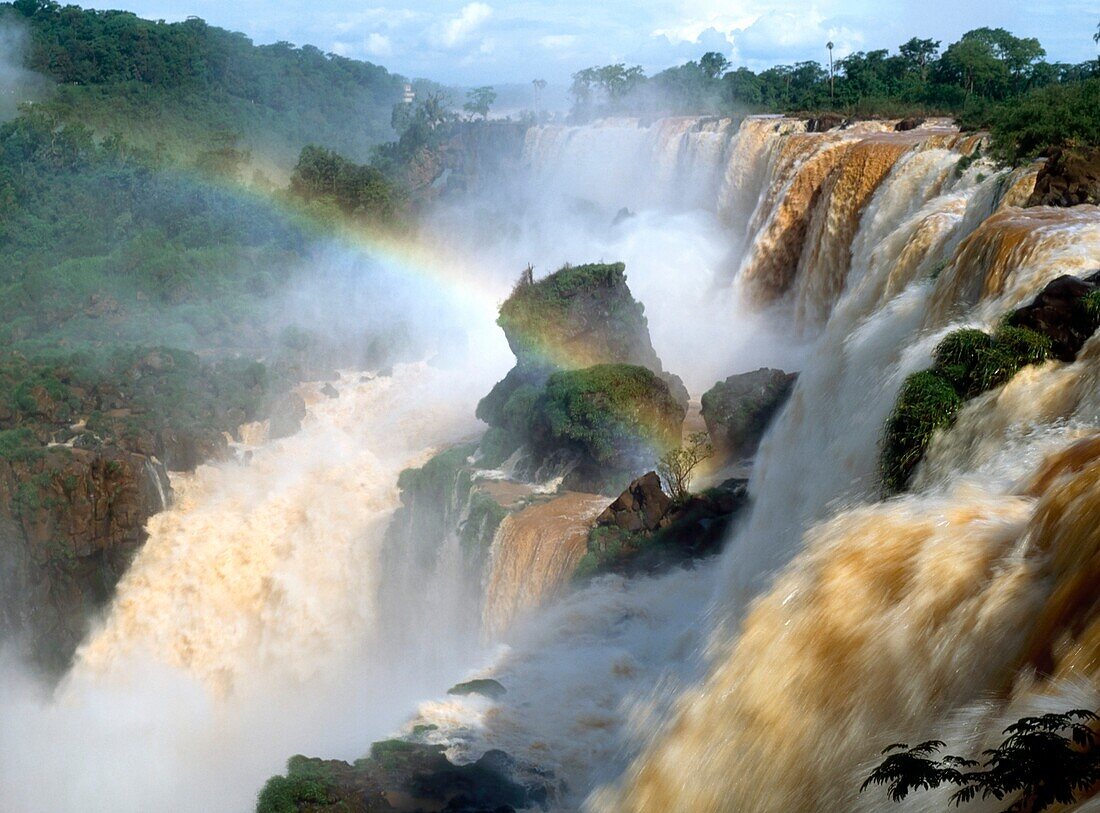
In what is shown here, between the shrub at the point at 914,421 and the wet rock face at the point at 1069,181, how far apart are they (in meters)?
5.98

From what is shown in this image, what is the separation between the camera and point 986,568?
603 centimetres

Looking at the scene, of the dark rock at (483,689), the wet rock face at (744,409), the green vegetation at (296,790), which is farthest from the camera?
the wet rock face at (744,409)

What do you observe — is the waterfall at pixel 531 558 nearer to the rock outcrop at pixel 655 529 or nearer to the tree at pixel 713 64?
the rock outcrop at pixel 655 529

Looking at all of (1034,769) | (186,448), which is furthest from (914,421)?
(186,448)

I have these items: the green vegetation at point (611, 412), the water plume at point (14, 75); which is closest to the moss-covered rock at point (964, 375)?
the green vegetation at point (611, 412)

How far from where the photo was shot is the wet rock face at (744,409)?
20.3 m

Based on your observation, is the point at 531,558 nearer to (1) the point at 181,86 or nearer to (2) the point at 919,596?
(2) the point at 919,596

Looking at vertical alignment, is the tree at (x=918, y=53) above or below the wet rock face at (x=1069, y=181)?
above

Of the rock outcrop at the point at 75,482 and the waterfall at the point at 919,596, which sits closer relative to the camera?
the waterfall at the point at 919,596

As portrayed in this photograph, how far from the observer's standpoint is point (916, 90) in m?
44.7

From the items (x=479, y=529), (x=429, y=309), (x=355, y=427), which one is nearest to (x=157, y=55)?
(x=429, y=309)

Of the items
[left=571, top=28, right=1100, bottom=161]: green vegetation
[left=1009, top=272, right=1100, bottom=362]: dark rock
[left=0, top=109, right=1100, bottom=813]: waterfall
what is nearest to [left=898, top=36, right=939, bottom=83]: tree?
[left=571, top=28, right=1100, bottom=161]: green vegetation

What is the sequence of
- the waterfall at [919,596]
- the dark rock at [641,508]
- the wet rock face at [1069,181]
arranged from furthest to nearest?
the dark rock at [641,508] → the wet rock face at [1069,181] → the waterfall at [919,596]

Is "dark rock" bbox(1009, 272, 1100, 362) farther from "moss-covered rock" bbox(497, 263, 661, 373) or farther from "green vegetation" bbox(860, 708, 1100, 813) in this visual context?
"moss-covered rock" bbox(497, 263, 661, 373)
